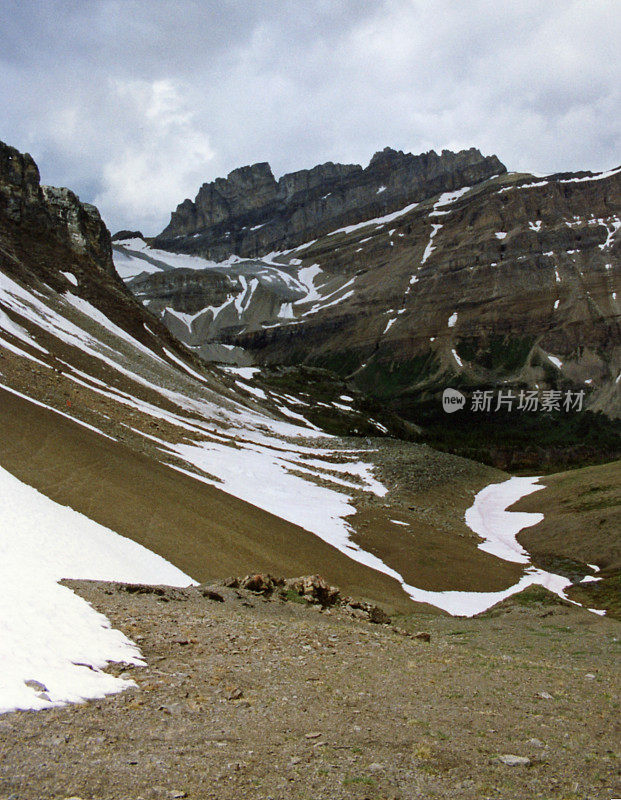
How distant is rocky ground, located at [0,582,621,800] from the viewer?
21.0 ft

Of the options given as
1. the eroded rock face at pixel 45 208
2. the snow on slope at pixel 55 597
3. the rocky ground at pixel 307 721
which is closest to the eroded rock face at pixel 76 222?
the eroded rock face at pixel 45 208

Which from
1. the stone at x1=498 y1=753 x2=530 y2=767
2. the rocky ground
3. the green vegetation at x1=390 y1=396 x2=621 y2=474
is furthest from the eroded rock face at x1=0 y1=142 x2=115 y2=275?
the stone at x1=498 y1=753 x2=530 y2=767

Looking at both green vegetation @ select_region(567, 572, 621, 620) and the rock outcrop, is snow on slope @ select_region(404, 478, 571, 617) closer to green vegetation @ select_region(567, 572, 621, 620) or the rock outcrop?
green vegetation @ select_region(567, 572, 621, 620)

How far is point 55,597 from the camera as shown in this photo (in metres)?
12.7

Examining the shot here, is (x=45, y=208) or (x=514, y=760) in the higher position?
(x=45, y=208)

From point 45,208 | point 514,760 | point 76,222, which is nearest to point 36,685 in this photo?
point 514,760

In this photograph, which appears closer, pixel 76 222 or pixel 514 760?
pixel 514 760

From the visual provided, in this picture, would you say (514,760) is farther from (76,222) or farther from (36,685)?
(76,222)

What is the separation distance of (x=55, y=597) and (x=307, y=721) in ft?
22.5

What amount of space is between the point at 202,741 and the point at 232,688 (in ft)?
7.36

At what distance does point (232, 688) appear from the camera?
9.59m

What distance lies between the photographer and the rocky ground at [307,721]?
6410mm

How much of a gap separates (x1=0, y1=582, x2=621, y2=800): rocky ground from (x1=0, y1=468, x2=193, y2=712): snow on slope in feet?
1.69

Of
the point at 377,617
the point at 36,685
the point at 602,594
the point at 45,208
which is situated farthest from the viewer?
the point at 45,208
